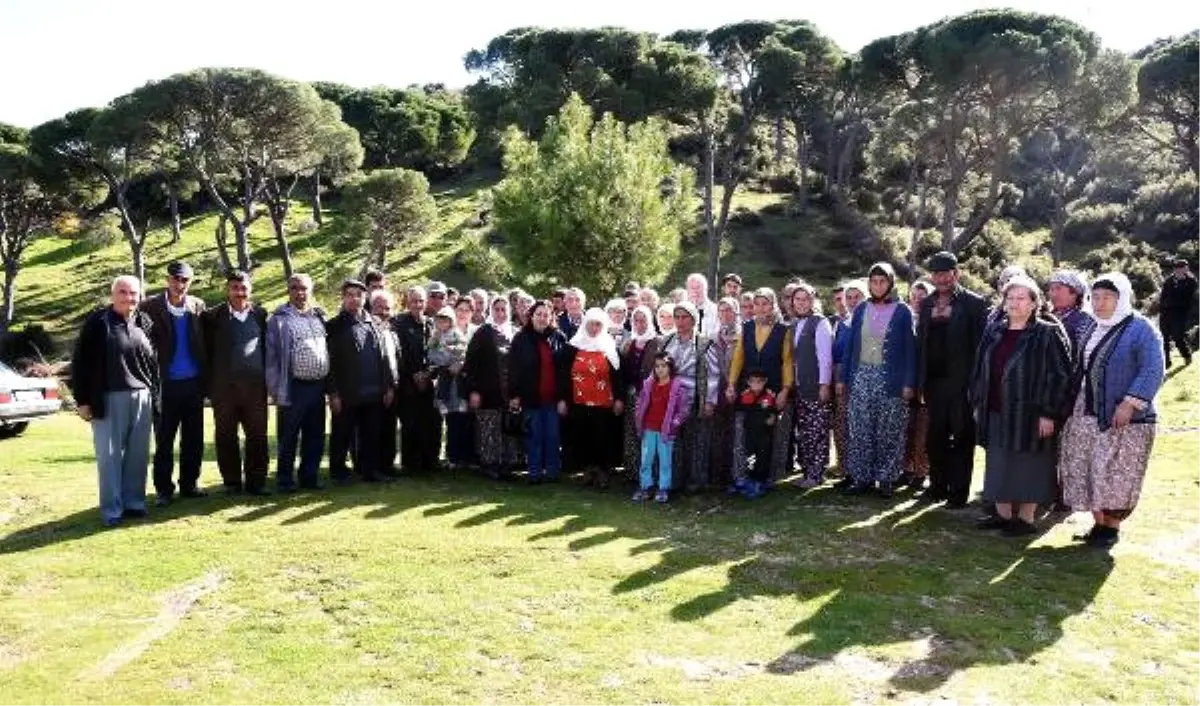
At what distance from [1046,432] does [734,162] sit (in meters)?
30.3

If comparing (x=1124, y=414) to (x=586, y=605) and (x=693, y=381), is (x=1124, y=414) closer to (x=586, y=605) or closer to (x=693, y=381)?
(x=693, y=381)

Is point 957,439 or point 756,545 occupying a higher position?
point 957,439

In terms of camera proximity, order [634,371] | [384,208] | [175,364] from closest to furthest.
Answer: [175,364] < [634,371] < [384,208]

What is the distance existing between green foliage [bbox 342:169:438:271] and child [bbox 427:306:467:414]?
2581cm

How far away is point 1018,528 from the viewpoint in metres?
7.02

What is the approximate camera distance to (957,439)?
25.3ft

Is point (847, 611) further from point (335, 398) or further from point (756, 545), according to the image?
point (335, 398)

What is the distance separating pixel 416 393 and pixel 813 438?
398 cm

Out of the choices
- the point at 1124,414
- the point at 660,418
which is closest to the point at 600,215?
the point at 660,418

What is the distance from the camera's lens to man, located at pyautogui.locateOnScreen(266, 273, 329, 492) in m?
Answer: 8.16

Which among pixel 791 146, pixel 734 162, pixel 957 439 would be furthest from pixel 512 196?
pixel 791 146

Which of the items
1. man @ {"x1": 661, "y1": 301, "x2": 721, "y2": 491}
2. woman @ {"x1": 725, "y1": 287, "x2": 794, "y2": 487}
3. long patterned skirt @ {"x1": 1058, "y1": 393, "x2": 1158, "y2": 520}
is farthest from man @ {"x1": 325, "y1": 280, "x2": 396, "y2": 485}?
long patterned skirt @ {"x1": 1058, "y1": 393, "x2": 1158, "y2": 520}

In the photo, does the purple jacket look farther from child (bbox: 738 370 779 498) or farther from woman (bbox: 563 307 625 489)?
woman (bbox: 563 307 625 489)

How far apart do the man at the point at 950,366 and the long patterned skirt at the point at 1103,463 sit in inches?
36.7
